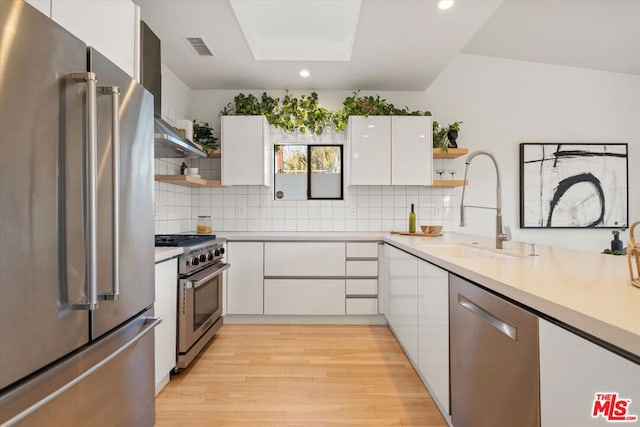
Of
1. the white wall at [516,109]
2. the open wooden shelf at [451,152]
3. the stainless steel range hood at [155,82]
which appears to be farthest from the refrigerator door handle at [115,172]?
the white wall at [516,109]

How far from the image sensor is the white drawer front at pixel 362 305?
3.17 meters

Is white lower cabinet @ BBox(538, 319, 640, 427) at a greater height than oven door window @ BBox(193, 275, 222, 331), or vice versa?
white lower cabinet @ BBox(538, 319, 640, 427)

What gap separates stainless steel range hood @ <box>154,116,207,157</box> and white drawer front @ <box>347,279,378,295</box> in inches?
70.9

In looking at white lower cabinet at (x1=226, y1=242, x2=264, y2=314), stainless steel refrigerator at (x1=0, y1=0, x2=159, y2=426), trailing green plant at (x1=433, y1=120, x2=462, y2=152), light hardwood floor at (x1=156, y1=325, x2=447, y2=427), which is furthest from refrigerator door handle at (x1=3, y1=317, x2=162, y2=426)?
trailing green plant at (x1=433, y1=120, x2=462, y2=152)

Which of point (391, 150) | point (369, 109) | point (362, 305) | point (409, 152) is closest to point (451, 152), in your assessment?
point (409, 152)

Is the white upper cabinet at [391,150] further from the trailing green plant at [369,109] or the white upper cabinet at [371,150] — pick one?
the trailing green plant at [369,109]

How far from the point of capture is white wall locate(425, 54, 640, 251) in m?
3.77

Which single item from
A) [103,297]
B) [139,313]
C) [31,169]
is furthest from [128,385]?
[31,169]

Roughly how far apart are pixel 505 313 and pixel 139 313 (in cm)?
134

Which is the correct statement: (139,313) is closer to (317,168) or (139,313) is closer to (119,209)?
(119,209)

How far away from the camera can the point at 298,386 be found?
80.2 inches

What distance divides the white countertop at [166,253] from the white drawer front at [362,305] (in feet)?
5.57

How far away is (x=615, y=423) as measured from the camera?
663mm

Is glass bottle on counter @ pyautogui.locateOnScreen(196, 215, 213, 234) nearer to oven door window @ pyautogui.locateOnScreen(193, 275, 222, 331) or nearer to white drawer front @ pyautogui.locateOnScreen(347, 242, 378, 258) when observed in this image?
oven door window @ pyautogui.locateOnScreen(193, 275, 222, 331)
